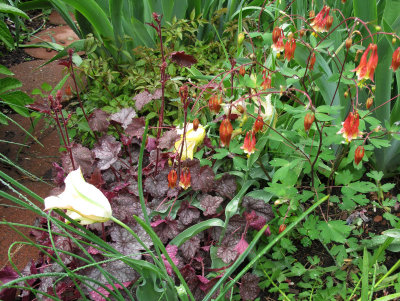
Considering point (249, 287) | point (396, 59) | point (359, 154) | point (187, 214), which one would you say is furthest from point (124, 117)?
point (396, 59)

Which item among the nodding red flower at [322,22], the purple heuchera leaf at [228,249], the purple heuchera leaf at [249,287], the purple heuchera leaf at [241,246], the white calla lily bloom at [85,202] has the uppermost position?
the nodding red flower at [322,22]

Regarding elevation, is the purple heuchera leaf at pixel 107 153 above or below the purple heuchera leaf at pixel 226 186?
above

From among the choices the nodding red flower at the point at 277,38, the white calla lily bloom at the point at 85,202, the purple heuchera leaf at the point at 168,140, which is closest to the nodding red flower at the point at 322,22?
the nodding red flower at the point at 277,38

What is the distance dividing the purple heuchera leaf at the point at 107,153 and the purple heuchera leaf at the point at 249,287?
690mm

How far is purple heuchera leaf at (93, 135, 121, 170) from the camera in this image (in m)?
1.70

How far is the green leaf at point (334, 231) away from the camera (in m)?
1.49

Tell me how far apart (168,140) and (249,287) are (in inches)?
24.5

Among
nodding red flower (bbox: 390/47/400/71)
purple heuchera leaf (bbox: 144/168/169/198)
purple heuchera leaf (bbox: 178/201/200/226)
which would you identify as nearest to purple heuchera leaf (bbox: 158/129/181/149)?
purple heuchera leaf (bbox: 144/168/169/198)

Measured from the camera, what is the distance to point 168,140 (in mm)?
1646

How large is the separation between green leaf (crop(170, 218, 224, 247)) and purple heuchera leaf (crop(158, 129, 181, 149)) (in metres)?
0.36

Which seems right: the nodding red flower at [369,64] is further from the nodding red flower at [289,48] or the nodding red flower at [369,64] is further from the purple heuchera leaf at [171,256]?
the purple heuchera leaf at [171,256]

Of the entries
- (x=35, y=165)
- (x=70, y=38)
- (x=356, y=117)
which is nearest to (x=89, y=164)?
(x=35, y=165)

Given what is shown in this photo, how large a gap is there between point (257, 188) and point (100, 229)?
681mm

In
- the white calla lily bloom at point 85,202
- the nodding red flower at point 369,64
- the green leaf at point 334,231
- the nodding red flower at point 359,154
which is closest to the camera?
the white calla lily bloom at point 85,202
